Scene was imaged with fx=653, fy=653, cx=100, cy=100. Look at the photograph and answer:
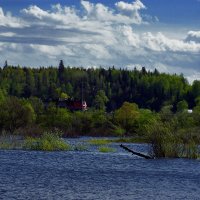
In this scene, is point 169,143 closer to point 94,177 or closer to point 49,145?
point 94,177

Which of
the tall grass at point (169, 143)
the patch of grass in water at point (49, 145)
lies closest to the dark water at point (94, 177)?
the tall grass at point (169, 143)

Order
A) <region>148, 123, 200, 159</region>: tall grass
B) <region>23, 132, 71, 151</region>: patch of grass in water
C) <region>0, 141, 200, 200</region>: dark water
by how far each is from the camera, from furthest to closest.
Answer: <region>23, 132, 71, 151</region>: patch of grass in water < <region>148, 123, 200, 159</region>: tall grass < <region>0, 141, 200, 200</region>: dark water

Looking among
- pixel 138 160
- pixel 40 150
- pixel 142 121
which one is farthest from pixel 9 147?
pixel 142 121

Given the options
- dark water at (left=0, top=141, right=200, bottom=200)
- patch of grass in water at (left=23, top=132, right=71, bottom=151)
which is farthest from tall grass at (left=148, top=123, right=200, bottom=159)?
patch of grass in water at (left=23, top=132, right=71, bottom=151)

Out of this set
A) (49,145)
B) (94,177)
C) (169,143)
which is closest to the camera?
(94,177)

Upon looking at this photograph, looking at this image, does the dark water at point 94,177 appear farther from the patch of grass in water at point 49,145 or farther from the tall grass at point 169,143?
the patch of grass in water at point 49,145

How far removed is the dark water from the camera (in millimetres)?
40469

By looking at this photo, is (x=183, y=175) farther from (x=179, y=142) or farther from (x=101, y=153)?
(x=101, y=153)

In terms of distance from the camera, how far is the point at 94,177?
50.6m

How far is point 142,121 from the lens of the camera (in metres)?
145

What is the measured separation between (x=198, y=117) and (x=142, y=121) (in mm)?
24628

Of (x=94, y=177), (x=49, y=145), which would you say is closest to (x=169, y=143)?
(x=94, y=177)

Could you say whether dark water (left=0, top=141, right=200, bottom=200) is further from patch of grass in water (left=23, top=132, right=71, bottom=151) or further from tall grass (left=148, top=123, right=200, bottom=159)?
patch of grass in water (left=23, top=132, right=71, bottom=151)

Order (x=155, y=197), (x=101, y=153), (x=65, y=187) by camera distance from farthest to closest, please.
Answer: (x=101, y=153), (x=65, y=187), (x=155, y=197)
